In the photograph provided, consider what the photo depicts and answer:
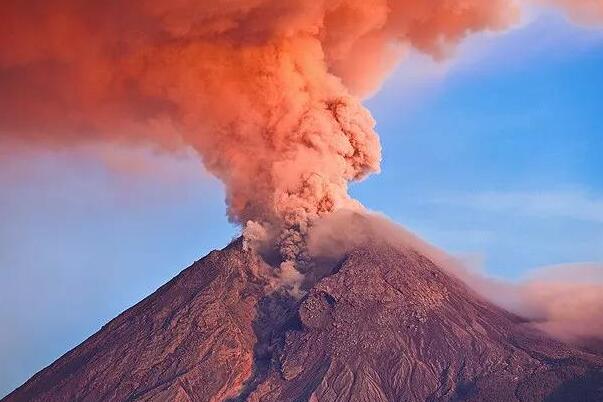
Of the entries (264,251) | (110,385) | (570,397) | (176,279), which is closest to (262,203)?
(264,251)

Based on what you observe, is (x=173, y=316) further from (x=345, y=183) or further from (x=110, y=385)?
(x=345, y=183)

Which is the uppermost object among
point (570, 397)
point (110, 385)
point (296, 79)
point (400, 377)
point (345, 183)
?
point (296, 79)

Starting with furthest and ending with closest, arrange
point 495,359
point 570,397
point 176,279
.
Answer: point 176,279 → point 495,359 → point 570,397

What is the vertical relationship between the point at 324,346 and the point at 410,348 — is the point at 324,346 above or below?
above

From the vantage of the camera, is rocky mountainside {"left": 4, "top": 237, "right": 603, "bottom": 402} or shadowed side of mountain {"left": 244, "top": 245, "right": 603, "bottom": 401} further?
rocky mountainside {"left": 4, "top": 237, "right": 603, "bottom": 402}

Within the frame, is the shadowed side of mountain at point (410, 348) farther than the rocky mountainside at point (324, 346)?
No

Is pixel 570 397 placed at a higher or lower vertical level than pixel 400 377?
lower

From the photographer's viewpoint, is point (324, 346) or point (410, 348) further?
point (324, 346)

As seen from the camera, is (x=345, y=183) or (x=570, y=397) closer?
(x=570, y=397)
